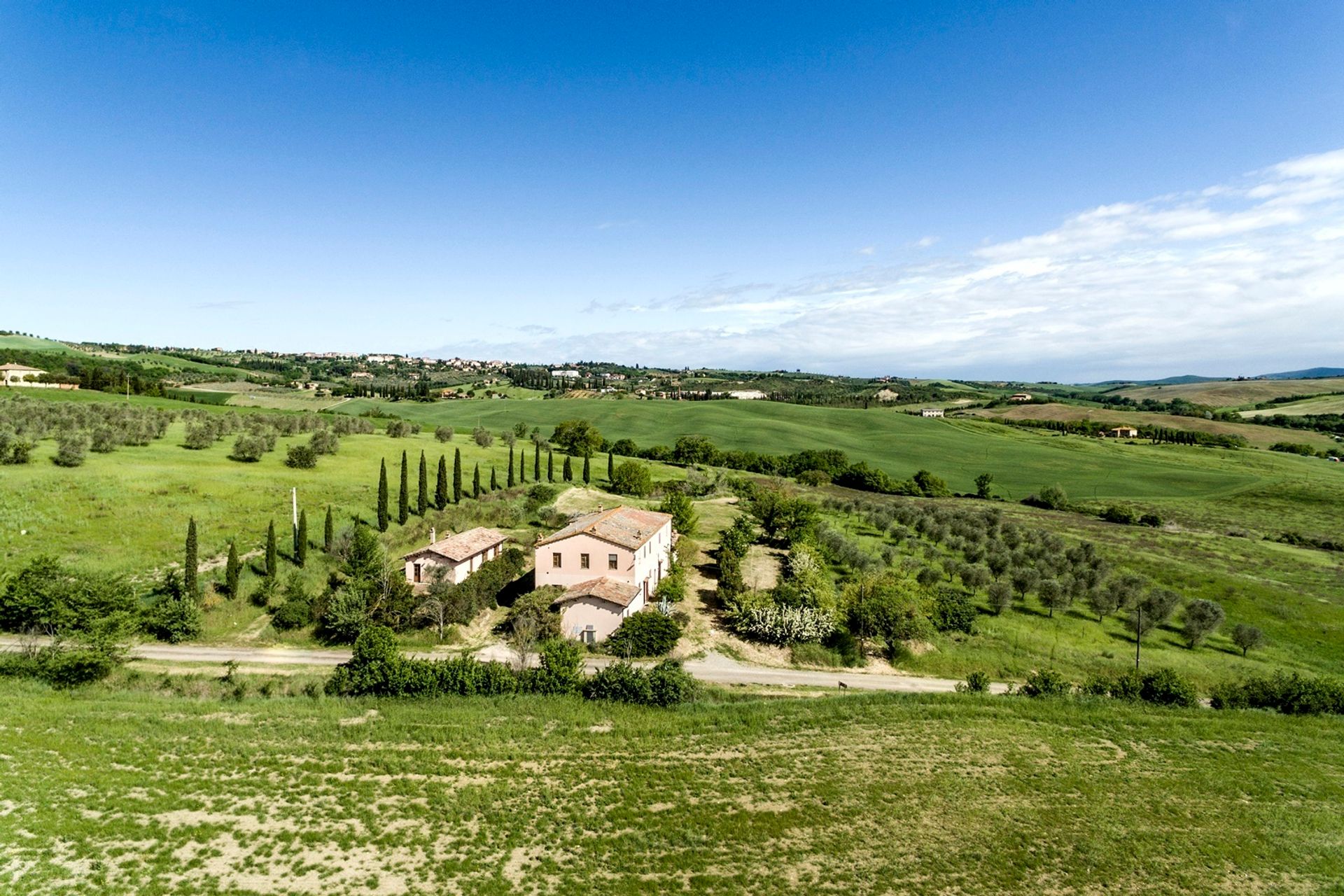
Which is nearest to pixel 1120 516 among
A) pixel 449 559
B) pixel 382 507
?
pixel 449 559

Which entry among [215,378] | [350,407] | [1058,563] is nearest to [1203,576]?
[1058,563]

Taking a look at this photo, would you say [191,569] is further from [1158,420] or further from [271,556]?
[1158,420]

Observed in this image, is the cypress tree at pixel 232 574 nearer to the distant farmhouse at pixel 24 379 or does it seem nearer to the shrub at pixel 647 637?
the shrub at pixel 647 637

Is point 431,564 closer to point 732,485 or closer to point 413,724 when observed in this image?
point 413,724

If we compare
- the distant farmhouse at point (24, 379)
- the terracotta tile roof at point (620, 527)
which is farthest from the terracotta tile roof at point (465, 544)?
the distant farmhouse at point (24, 379)

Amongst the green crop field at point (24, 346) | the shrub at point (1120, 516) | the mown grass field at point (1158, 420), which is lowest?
the shrub at point (1120, 516)

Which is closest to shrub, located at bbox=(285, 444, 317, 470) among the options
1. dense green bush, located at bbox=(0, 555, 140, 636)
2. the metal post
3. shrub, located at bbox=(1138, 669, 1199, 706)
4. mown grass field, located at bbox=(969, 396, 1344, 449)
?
dense green bush, located at bbox=(0, 555, 140, 636)

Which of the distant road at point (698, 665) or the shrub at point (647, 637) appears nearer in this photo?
the distant road at point (698, 665)
